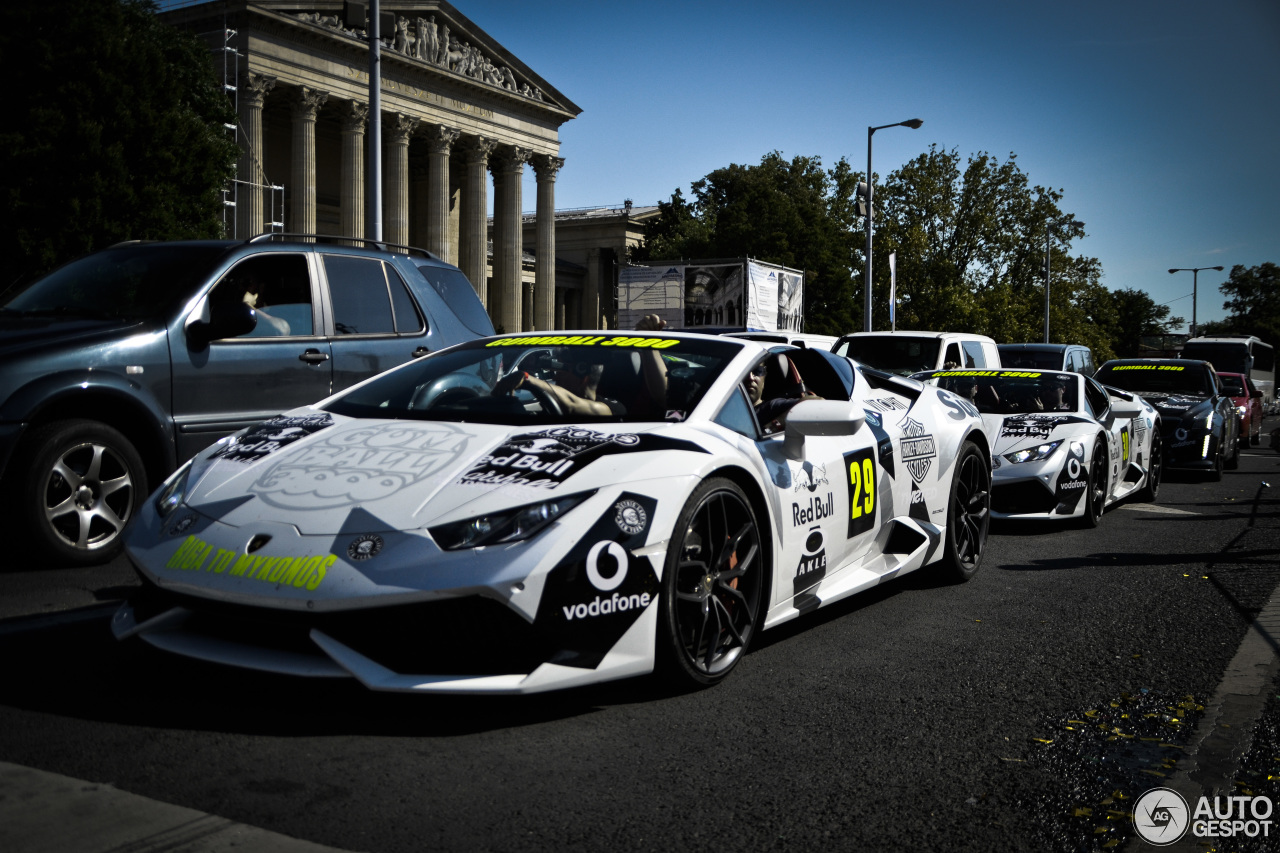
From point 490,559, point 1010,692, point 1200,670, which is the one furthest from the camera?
point 1200,670

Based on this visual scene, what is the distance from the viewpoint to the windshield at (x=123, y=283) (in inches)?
257

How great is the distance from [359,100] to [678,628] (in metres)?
50.9

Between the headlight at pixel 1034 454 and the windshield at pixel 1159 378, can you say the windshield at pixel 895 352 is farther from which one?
the headlight at pixel 1034 454

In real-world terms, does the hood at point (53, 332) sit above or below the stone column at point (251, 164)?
below

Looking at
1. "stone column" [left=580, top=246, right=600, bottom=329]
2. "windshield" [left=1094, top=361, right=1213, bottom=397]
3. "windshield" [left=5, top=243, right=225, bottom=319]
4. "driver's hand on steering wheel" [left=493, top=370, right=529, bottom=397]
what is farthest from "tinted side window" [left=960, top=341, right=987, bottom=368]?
"stone column" [left=580, top=246, right=600, bottom=329]

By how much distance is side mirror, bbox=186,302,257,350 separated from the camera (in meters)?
6.30

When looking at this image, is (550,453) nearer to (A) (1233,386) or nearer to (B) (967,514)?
(B) (967,514)

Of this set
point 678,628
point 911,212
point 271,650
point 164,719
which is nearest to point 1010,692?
point 678,628

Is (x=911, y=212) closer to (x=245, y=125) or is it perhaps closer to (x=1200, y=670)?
(x=245, y=125)

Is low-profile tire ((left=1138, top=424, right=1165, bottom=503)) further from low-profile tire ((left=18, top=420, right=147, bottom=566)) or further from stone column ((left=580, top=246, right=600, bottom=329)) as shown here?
stone column ((left=580, top=246, right=600, bottom=329))

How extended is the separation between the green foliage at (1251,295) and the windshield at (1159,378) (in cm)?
10760

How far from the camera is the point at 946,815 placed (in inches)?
118

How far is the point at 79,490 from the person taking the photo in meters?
6.05

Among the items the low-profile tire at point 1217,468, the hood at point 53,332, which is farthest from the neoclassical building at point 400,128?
Result: the hood at point 53,332
